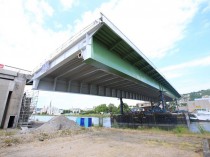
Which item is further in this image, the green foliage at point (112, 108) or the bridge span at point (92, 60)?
the green foliage at point (112, 108)

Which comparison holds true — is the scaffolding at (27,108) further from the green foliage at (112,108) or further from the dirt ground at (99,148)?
the green foliage at (112,108)

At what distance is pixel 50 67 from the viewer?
12805 millimetres

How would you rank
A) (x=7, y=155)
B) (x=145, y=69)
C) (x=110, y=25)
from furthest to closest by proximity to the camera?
(x=145, y=69)
(x=110, y=25)
(x=7, y=155)

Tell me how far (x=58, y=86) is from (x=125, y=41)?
9909 mm

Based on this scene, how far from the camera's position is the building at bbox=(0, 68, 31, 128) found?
1516 centimetres

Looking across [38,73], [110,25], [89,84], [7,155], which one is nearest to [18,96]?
[38,73]

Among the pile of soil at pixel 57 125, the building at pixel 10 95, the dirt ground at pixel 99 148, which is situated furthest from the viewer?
the building at pixel 10 95

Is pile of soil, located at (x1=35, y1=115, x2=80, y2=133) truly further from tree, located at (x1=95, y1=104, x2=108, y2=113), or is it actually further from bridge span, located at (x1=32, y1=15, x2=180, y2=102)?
tree, located at (x1=95, y1=104, x2=108, y2=113)

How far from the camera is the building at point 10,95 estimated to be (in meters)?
15.2

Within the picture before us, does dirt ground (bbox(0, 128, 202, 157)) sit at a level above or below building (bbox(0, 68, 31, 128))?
below

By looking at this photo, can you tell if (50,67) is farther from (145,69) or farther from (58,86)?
(145,69)

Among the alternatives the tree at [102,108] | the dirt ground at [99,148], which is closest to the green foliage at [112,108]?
the tree at [102,108]

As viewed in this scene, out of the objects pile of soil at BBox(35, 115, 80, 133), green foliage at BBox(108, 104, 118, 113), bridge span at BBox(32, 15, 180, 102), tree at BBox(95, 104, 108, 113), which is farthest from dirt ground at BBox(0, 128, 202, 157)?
tree at BBox(95, 104, 108, 113)

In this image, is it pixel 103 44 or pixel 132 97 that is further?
pixel 132 97
